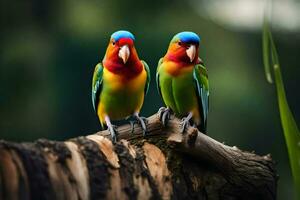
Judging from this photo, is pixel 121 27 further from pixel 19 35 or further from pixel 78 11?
pixel 19 35

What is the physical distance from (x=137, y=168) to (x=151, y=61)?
11.5 m

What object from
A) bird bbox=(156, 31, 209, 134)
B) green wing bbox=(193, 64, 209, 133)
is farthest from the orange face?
green wing bbox=(193, 64, 209, 133)

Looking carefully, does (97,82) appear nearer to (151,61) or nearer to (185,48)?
(185,48)

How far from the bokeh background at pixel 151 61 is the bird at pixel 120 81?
10.6m

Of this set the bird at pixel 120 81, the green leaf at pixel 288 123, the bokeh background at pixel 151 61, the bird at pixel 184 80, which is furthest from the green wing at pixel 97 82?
the bokeh background at pixel 151 61

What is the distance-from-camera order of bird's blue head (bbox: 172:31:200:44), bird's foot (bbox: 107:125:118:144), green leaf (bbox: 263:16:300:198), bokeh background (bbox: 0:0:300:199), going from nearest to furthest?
green leaf (bbox: 263:16:300:198), bird's foot (bbox: 107:125:118:144), bird's blue head (bbox: 172:31:200:44), bokeh background (bbox: 0:0:300:199)

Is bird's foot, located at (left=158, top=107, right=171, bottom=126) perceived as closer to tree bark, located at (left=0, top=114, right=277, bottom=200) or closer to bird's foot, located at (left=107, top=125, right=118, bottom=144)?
tree bark, located at (left=0, top=114, right=277, bottom=200)

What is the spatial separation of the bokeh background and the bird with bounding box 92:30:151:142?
34.9 ft

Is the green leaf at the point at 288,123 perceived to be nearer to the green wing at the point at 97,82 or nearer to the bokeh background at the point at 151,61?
the green wing at the point at 97,82

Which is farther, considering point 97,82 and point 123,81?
point 97,82

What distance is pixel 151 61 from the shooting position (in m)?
15.8

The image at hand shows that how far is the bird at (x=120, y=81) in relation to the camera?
5.05 metres

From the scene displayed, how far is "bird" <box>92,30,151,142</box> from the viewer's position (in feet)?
16.6

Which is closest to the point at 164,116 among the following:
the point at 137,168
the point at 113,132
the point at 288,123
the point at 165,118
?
the point at 165,118
